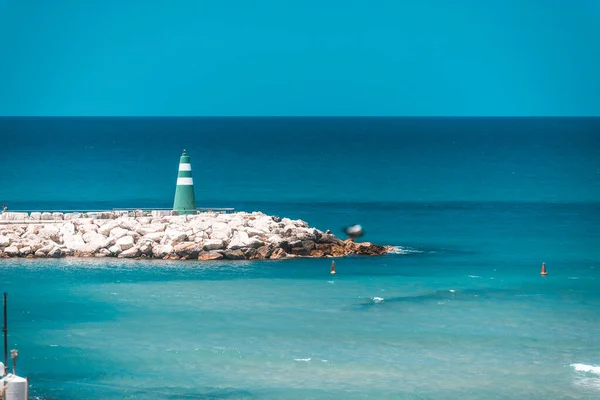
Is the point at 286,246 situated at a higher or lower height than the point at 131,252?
higher

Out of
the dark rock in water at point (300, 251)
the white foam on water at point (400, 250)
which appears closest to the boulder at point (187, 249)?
the dark rock in water at point (300, 251)

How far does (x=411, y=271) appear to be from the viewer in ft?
138

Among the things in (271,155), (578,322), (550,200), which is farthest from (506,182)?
(578,322)

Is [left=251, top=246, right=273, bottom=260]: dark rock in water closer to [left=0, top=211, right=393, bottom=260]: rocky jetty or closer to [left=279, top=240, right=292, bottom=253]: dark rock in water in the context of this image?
[left=0, top=211, right=393, bottom=260]: rocky jetty

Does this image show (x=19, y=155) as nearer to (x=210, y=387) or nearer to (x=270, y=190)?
(x=270, y=190)

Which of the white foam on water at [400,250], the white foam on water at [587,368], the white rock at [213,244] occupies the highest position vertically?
the white rock at [213,244]

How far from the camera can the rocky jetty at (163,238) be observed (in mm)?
42562

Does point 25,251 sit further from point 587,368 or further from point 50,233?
point 587,368

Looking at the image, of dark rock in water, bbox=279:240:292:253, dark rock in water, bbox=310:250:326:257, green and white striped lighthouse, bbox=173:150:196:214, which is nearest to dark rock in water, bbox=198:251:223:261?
dark rock in water, bbox=279:240:292:253

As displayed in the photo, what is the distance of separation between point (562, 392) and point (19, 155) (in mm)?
105045

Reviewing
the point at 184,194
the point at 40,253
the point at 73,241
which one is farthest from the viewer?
the point at 184,194

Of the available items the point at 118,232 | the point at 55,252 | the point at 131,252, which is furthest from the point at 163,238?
the point at 55,252

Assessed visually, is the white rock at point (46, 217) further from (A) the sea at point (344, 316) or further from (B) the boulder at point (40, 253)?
(A) the sea at point (344, 316)

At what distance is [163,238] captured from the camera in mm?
43031
